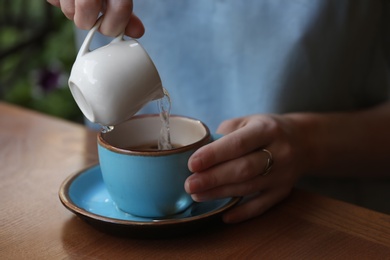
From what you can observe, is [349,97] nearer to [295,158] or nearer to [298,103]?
[298,103]

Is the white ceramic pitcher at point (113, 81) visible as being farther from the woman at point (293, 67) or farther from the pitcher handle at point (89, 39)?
the woman at point (293, 67)

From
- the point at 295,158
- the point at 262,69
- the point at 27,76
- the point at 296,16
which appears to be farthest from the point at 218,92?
the point at 27,76

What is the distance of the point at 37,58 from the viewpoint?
2545mm

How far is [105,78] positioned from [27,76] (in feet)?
6.66

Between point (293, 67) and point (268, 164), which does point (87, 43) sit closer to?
point (268, 164)

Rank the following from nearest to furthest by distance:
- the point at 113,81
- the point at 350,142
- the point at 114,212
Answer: the point at 113,81 → the point at 114,212 → the point at 350,142

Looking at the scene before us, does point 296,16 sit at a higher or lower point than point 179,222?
higher

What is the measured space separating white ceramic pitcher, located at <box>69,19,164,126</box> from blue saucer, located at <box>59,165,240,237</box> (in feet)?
0.38

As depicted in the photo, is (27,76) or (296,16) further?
(27,76)

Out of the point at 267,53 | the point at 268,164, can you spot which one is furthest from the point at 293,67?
the point at 268,164

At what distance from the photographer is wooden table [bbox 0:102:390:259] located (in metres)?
0.69

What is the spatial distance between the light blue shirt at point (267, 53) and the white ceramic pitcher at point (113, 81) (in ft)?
1.69

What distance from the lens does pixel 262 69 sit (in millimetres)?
1186

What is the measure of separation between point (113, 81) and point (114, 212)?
0.19m
